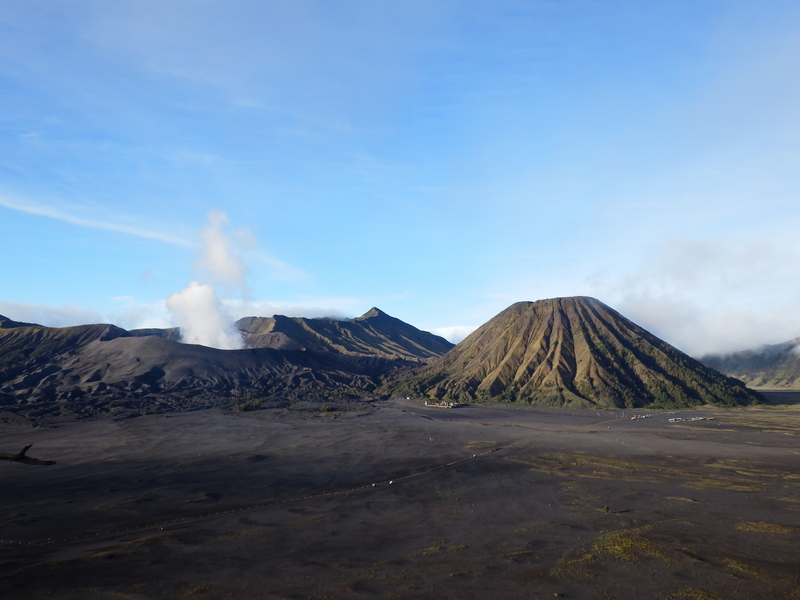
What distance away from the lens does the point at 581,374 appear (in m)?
164

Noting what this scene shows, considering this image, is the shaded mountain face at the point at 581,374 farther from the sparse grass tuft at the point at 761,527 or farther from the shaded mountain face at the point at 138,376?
the sparse grass tuft at the point at 761,527

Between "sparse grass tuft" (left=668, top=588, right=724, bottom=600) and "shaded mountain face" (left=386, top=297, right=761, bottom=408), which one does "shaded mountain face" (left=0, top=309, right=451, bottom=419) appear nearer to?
"shaded mountain face" (left=386, top=297, right=761, bottom=408)

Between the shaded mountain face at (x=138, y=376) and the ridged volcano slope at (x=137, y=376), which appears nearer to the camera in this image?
the ridged volcano slope at (x=137, y=376)

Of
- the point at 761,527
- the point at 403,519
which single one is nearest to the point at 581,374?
the point at 761,527

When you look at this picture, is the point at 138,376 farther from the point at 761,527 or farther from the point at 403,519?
the point at 761,527

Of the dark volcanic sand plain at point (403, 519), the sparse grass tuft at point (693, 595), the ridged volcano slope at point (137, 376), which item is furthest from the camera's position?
the ridged volcano slope at point (137, 376)

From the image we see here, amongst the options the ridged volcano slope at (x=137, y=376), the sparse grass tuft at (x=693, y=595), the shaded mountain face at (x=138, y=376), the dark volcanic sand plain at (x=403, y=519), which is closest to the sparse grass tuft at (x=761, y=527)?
the dark volcanic sand plain at (x=403, y=519)

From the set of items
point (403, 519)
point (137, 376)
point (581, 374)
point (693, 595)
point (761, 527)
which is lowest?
point (403, 519)

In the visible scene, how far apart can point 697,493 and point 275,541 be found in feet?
130

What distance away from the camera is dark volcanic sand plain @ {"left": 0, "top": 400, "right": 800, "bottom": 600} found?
88.8 feet

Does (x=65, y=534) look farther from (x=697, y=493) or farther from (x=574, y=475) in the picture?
(x=697, y=493)

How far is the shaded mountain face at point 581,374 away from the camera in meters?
153

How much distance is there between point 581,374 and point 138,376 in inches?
5636

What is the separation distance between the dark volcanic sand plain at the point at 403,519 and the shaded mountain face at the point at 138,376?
4816cm
